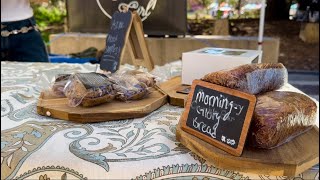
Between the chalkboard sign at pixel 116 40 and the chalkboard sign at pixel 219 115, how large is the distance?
58 centimetres

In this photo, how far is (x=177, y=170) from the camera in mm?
595

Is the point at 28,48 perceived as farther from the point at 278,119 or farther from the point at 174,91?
the point at 278,119

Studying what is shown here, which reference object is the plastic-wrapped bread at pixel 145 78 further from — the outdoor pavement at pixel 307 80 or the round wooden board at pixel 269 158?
the outdoor pavement at pixel 307 80

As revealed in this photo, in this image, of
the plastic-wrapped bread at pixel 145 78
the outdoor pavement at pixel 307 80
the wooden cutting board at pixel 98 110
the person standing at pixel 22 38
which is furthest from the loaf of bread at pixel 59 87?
the outdoor pavement at pixel 307 80

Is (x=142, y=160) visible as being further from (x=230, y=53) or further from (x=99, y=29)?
(x=99, y=29)

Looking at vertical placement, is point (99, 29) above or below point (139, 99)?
above

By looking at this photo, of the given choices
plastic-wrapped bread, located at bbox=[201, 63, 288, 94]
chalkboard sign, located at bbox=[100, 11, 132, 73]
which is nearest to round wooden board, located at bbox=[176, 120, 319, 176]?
plastic-wrapped bread, located at bbox=[201, 63, 288, 94]

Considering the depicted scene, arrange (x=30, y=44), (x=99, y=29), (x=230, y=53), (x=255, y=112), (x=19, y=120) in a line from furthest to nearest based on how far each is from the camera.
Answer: (x=99, y=29) → (x=30, y=44) → (x=230, y=53) → (x=19, y=120) → (x=255, y=112)

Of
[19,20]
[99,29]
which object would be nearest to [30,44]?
[19,20]

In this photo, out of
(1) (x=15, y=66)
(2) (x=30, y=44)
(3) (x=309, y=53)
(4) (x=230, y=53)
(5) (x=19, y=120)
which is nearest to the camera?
(5) (x=19, y=120)

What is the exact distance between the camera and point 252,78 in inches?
25.1

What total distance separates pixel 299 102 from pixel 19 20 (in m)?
1.19

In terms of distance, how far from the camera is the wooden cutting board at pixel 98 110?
2.54ft

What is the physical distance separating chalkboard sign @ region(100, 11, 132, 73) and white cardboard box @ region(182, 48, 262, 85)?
27 cm
